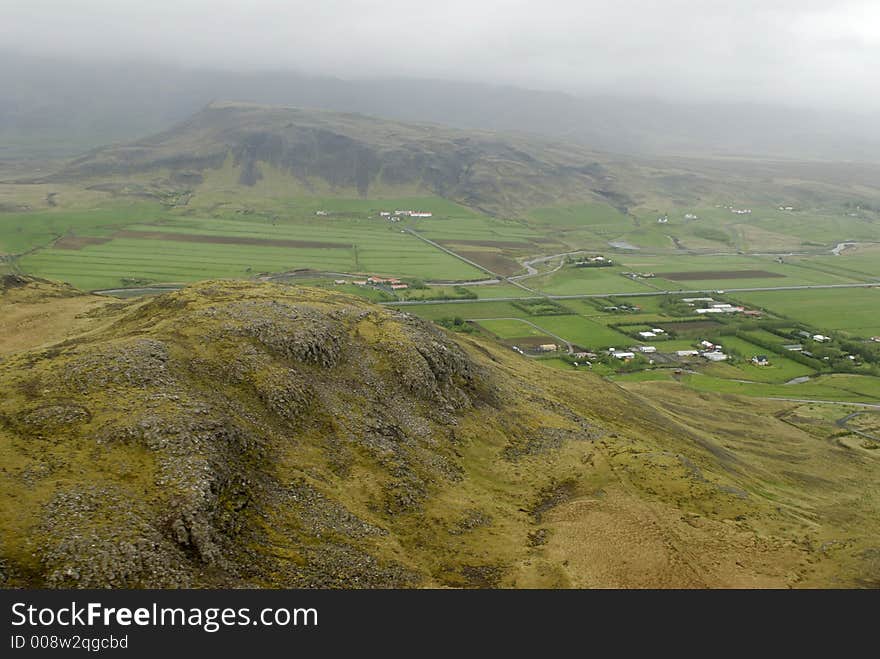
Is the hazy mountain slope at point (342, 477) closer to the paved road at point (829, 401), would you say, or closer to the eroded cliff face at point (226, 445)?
the eroded cliff face at point (226, 445)

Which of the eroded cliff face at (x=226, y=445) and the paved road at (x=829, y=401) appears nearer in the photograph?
the eroded cliff face at (x=226, y=445)

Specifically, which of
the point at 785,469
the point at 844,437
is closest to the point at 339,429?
the point at 785,469

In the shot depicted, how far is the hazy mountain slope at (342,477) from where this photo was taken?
47156mm

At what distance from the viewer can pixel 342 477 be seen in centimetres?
6266

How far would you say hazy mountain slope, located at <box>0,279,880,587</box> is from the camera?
4716 centimetres

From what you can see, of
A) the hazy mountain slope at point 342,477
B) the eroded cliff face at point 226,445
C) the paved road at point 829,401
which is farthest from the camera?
the paved road at point 829,401

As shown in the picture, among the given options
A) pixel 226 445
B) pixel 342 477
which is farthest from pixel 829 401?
pixel 226 445

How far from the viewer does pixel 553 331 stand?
196 m

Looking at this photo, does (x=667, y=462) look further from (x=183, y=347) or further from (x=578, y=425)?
(x=183, y=347)

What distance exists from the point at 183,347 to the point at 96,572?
3191 cm

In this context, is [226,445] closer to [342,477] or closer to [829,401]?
[342,477]

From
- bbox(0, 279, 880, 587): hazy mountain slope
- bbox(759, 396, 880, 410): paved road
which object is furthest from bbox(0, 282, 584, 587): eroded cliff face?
bbox(759, 396, 880, 410): paved road

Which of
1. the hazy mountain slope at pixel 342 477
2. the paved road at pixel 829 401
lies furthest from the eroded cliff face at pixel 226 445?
the paved road at pixel 829 401

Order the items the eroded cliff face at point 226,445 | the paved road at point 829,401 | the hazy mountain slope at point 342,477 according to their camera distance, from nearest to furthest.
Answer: the eroded cliff face at point 226,445 < the hazy mountain slope at point 342,477 < the paved road at point 829,401
